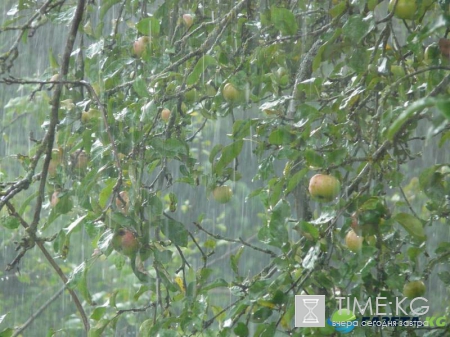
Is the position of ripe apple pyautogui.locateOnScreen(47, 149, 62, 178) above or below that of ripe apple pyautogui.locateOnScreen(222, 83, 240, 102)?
below

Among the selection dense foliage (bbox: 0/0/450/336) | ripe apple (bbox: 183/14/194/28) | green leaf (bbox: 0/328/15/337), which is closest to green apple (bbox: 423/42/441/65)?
dense foliage (bbox: 0/0/450/336)

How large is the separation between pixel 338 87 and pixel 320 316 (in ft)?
1.72

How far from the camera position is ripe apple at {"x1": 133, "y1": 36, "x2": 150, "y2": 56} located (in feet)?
4.89

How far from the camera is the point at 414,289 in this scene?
130 cm

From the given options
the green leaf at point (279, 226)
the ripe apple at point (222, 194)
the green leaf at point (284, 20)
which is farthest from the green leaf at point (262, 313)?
the green leaf at point (284, 20)

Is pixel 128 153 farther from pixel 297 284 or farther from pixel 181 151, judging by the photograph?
pixel 297 284

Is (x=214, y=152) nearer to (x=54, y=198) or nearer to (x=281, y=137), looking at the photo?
(x=281, y=137)

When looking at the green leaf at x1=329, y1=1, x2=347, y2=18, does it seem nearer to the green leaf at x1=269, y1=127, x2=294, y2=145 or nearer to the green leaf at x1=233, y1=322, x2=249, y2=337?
the green leaf at x1=269, y1=127, x2=294, y2=145

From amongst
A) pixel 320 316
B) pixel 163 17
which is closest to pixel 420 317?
pixel 320 316

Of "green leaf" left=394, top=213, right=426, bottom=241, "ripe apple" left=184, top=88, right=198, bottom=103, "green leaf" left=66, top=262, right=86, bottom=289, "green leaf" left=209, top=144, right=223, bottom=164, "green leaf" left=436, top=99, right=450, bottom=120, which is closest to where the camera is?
"green leaf" left=436, top=99, right=450, bottom=120

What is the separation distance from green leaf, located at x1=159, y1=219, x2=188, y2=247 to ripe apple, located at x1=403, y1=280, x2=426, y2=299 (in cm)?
38

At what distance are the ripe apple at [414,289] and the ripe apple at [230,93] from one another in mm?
457

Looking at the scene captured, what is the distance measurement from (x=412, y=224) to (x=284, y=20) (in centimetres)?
43

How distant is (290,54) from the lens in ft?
5.08
